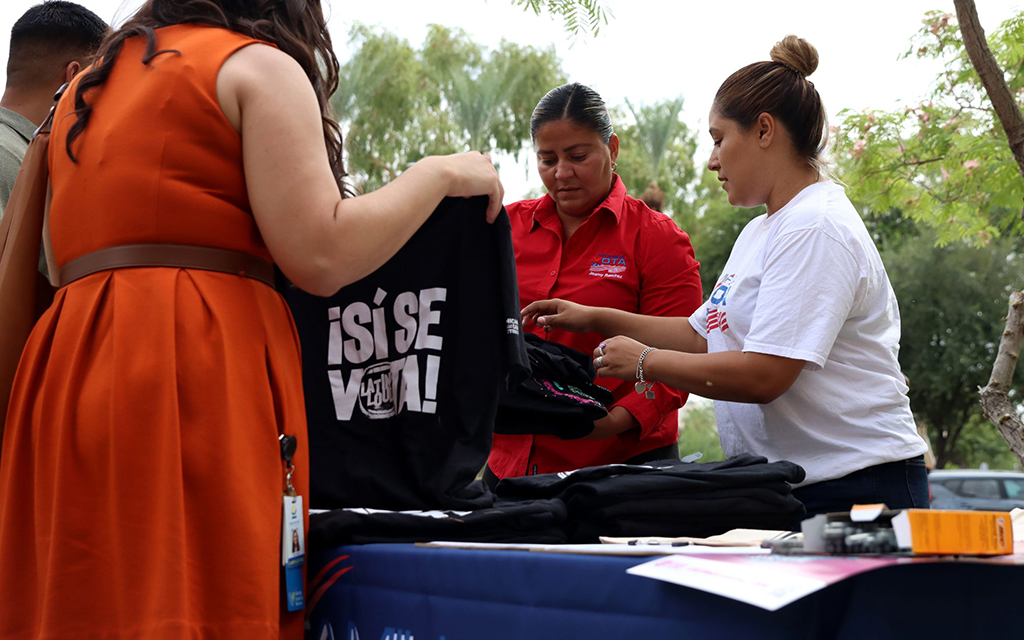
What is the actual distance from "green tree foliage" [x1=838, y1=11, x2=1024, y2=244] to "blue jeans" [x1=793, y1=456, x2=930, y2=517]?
4.25 m

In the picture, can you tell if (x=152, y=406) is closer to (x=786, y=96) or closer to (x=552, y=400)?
(x=552, y=400)

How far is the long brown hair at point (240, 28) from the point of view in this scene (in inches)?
59.1

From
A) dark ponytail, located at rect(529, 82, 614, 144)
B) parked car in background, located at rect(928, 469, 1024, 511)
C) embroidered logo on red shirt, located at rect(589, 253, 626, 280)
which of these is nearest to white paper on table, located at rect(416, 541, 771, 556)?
embroidered logo on red shirt, located at rect(589, 253, 626, 280)

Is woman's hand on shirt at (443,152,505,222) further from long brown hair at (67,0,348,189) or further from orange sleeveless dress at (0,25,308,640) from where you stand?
orange sleeveless dress at (0,25,308,640)

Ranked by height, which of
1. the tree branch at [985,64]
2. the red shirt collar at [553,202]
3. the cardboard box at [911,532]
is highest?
the tree branch at [985,64]

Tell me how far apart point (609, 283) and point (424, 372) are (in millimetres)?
1184

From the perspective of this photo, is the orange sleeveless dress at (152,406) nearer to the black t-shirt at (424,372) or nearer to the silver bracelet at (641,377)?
the black t-shirt at (424,372)

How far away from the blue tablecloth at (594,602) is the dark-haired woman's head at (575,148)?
1710 mm

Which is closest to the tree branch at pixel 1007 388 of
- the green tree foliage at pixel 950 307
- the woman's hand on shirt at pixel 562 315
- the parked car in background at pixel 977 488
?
the woman's hand on shirt at pixel 562 315

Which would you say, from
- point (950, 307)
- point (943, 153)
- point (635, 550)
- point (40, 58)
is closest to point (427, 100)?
point (950, 307)

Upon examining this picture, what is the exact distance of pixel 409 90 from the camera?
2131 cm

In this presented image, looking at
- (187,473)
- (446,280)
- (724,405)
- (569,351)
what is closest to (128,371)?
(187,473)

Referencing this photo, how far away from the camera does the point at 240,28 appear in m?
1.54

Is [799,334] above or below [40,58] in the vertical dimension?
below
